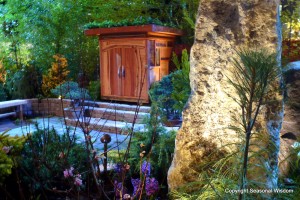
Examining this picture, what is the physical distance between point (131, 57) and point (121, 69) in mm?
500

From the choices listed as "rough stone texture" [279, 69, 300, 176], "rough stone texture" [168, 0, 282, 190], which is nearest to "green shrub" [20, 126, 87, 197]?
"rough stone texture" [168, 0, 282, 190]

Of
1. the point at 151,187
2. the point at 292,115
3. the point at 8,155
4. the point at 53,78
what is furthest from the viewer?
the point at 53,78

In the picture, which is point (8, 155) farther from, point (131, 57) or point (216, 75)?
point (131, 57)

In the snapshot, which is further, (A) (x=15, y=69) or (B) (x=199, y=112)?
(A) (x=15, y=69)

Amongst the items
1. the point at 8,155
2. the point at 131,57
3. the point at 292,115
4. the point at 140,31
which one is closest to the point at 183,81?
the point at 292,115

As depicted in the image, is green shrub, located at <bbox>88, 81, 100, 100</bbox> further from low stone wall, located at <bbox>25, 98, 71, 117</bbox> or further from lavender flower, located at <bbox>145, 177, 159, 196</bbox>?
lavender flower, located at <bbox>145, 177, 159, 196</bbox>

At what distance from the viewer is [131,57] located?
29.8ft

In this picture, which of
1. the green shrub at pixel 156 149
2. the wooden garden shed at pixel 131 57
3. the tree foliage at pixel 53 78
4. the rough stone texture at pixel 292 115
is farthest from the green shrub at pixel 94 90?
the rough stone texture at pixel 292 115

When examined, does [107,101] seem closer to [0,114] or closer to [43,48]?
[0,114]

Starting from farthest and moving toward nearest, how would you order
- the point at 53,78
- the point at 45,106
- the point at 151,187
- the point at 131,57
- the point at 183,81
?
the point at 53,78, the point at 45,106, the point at 131,57, the point at 183,81, the point at 151,187

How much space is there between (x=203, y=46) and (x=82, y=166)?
1.99 meters

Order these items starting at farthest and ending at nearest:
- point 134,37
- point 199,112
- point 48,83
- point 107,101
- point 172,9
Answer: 1. point 172,9
2. point 48,83
3. point 107,101
4. point 134,37
5. point 199,112

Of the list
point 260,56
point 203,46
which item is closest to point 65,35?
point 203,46

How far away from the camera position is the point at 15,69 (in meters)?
12.1
